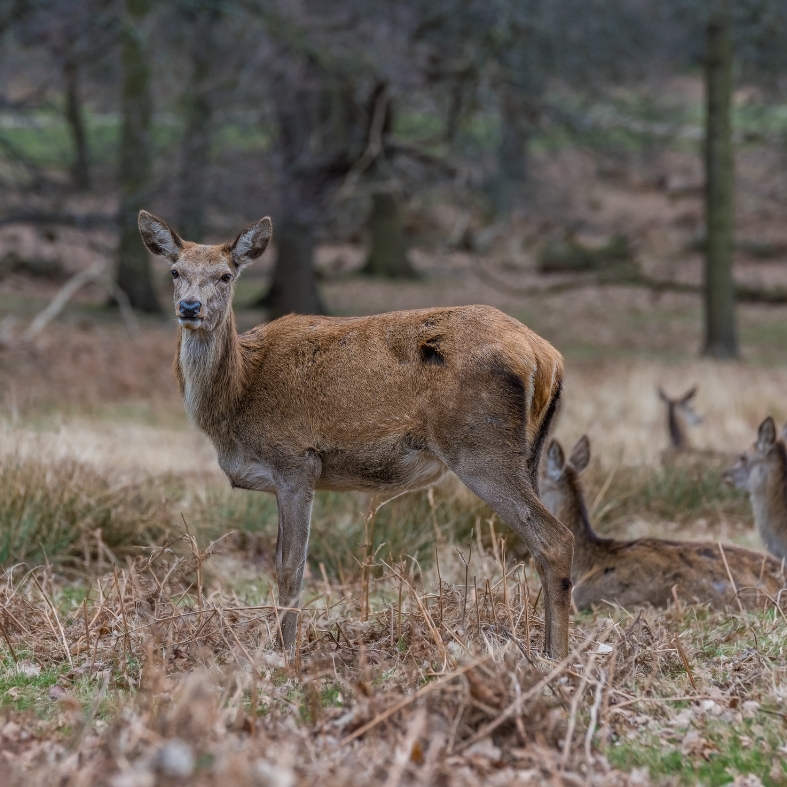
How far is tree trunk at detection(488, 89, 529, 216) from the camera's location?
18438 mm

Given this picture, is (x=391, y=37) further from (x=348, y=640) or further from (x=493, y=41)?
(x=348, y=640)

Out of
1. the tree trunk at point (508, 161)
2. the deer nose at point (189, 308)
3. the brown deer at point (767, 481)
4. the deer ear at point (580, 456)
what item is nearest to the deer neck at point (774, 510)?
the brown deer at point (767, 481)

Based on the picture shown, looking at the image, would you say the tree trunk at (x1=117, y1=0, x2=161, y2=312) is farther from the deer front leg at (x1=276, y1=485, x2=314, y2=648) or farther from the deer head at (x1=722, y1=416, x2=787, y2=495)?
the deer front leg at (x1=276, y1=485, x2=314, y2=648)

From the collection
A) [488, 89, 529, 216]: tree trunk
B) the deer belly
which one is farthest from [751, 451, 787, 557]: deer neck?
[488, 89, 529, 216]: tree trunk

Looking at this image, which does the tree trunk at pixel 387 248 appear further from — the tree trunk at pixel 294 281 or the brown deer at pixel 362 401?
the brown deer at pixel 362 401

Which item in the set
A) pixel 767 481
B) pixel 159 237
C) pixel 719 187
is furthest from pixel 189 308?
pixel 719 187

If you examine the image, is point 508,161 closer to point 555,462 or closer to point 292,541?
point 555,462

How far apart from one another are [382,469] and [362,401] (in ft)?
1.15

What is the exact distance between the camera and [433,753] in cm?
381

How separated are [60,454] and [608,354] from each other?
43.7 ft

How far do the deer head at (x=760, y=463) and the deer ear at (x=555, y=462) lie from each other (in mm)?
1674

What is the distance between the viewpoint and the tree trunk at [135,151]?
1820cm

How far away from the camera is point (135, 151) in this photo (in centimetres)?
1933

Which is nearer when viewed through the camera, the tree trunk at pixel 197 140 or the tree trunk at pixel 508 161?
the tree trunk at pixel 197 140
